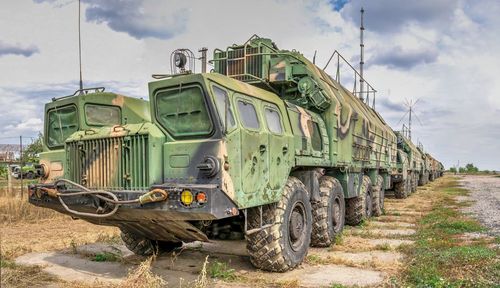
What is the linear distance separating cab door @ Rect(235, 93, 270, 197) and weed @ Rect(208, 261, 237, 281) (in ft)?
3.66

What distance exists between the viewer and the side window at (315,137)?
336 inches

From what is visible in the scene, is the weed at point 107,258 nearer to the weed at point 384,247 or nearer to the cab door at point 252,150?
the cab door at point 252,150

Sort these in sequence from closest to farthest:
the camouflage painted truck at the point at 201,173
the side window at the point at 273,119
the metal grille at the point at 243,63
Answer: the camouflage painted truck at the point at 201,173, the side window at the point at 273,119, the metal grille at the point at 243,63

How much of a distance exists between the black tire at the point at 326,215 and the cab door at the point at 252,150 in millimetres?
2536

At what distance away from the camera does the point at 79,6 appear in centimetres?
800

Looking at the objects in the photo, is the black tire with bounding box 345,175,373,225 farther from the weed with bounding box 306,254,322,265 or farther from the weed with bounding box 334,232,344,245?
the weed with bounding box 306,254,322,265

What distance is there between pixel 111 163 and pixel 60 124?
5.88 ft

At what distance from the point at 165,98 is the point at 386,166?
36.8ft

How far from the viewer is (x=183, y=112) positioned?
5.88 m

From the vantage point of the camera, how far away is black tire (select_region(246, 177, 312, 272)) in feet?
21.3

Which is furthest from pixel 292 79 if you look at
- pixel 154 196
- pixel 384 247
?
pixel 154 196

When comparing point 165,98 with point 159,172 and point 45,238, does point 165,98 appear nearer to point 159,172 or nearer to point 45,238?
point 159,172

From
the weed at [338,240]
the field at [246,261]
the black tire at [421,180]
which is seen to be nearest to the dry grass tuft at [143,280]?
the field at [246,261]

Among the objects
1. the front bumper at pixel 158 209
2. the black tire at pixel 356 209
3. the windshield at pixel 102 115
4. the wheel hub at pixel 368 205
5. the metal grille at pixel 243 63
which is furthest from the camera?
the wheel hub at pixel 368 205
